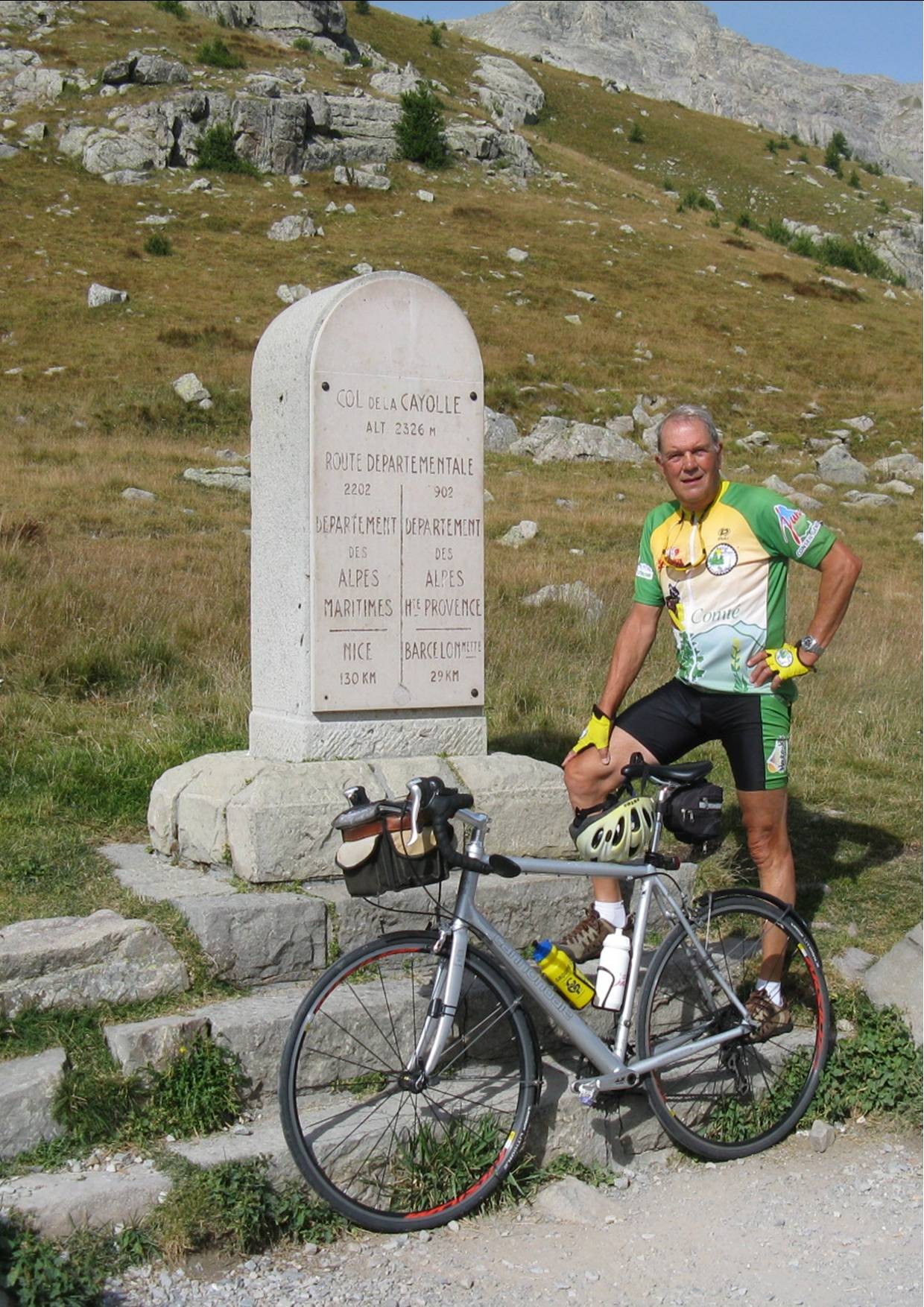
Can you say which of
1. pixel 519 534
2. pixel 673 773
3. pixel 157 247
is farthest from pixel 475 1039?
pixel 157 247

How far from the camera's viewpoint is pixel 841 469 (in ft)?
79.5

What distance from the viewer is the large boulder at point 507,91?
2657 inches

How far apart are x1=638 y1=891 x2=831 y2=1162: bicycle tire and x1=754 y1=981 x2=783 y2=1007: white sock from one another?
13cm

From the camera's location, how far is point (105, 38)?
52344 millimetres

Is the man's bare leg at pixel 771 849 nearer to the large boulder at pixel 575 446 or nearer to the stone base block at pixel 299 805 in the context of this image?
the stone base block at pixel 299 805

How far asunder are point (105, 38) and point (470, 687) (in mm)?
55198

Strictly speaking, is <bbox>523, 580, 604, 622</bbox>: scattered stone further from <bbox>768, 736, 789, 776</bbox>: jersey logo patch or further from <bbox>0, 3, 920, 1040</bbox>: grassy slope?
<bbox>768, 736, 789, 776</bbox>: jersey logo patch

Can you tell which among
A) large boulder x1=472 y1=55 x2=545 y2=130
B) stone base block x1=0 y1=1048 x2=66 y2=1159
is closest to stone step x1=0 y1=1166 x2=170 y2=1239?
stone base block x1=0 y1=1048 x2=66 y2=1159

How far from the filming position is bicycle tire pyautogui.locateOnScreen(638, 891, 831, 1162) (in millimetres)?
4121

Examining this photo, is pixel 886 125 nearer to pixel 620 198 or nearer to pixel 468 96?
pixel 468 96

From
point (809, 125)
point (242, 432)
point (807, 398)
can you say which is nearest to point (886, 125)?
point (809, 125)

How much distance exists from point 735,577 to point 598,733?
0.71 metres

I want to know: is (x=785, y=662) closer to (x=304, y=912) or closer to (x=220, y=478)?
(x=304, y=912)

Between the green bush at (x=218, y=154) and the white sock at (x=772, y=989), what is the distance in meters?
43.6
